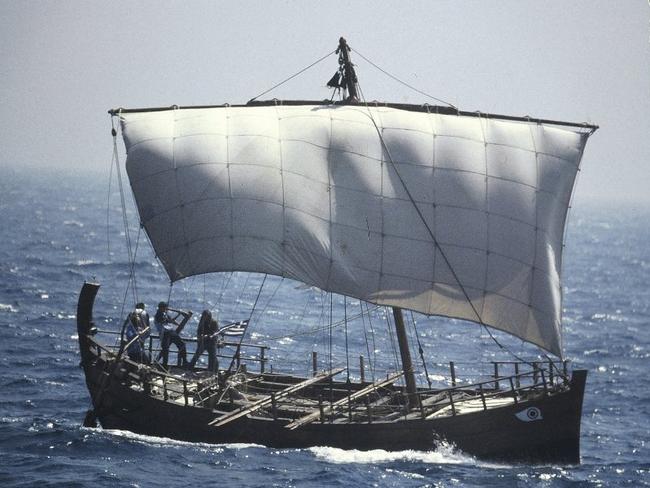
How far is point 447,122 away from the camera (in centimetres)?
2969

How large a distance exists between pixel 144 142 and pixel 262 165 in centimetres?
325

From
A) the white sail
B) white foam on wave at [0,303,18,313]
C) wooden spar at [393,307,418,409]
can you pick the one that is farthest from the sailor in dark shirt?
Result: white foam on wave at [0,303,18,313]

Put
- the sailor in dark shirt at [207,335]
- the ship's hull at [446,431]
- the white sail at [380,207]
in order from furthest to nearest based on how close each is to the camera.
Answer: the sailor in dark shirt at [207,335] < the white sail at [380,207] < the ship's hull at [446,431]

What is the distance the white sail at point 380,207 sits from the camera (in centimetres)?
2852

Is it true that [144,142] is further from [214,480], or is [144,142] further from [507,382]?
[507,382]

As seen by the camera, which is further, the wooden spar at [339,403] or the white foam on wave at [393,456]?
the wooden spar at [339,403]

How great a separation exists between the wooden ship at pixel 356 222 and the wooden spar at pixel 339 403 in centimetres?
8

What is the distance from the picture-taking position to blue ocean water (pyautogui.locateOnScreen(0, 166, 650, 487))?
82.0 feet

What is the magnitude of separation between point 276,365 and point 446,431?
13.2 meters

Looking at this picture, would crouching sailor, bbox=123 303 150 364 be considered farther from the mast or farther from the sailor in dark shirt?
the mast

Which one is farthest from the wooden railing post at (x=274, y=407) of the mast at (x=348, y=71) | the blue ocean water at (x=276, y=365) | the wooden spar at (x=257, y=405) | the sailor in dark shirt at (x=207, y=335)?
the mast at (x=348, y=71)

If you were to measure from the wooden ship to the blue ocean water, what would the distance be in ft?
5.27

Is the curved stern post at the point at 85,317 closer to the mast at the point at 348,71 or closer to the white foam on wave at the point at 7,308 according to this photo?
the mast at the point at 348,71

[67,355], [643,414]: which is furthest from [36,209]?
[643,414]
